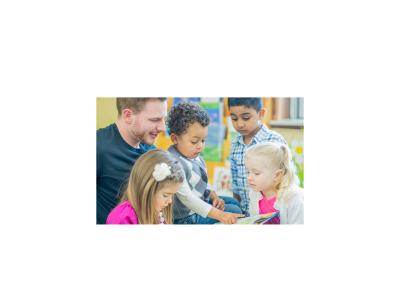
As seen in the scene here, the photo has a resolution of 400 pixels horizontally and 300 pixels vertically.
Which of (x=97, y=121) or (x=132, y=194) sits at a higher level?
(x=97, y=121)

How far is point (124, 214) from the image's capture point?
5199mm

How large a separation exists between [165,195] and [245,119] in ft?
2.51

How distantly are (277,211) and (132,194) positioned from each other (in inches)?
39.8

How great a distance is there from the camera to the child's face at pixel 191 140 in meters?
5.21

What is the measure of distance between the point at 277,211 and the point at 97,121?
1394 mm

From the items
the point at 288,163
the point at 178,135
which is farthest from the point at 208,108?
the point at 288,163

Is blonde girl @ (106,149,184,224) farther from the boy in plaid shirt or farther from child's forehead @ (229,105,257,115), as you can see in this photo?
child's forehead @ (229,105,257,115)

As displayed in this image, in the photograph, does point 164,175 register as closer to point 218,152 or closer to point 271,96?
point 218,152

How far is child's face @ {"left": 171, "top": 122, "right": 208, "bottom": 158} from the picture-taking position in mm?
5211

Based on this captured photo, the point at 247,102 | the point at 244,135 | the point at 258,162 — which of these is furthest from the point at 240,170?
the point at 247,102

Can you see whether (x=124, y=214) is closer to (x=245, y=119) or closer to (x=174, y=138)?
(x=174, y=138)

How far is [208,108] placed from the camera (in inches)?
205

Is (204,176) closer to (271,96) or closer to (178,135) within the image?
(178,135)

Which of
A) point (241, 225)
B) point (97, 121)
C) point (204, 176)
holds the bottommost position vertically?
point (241, 225)
